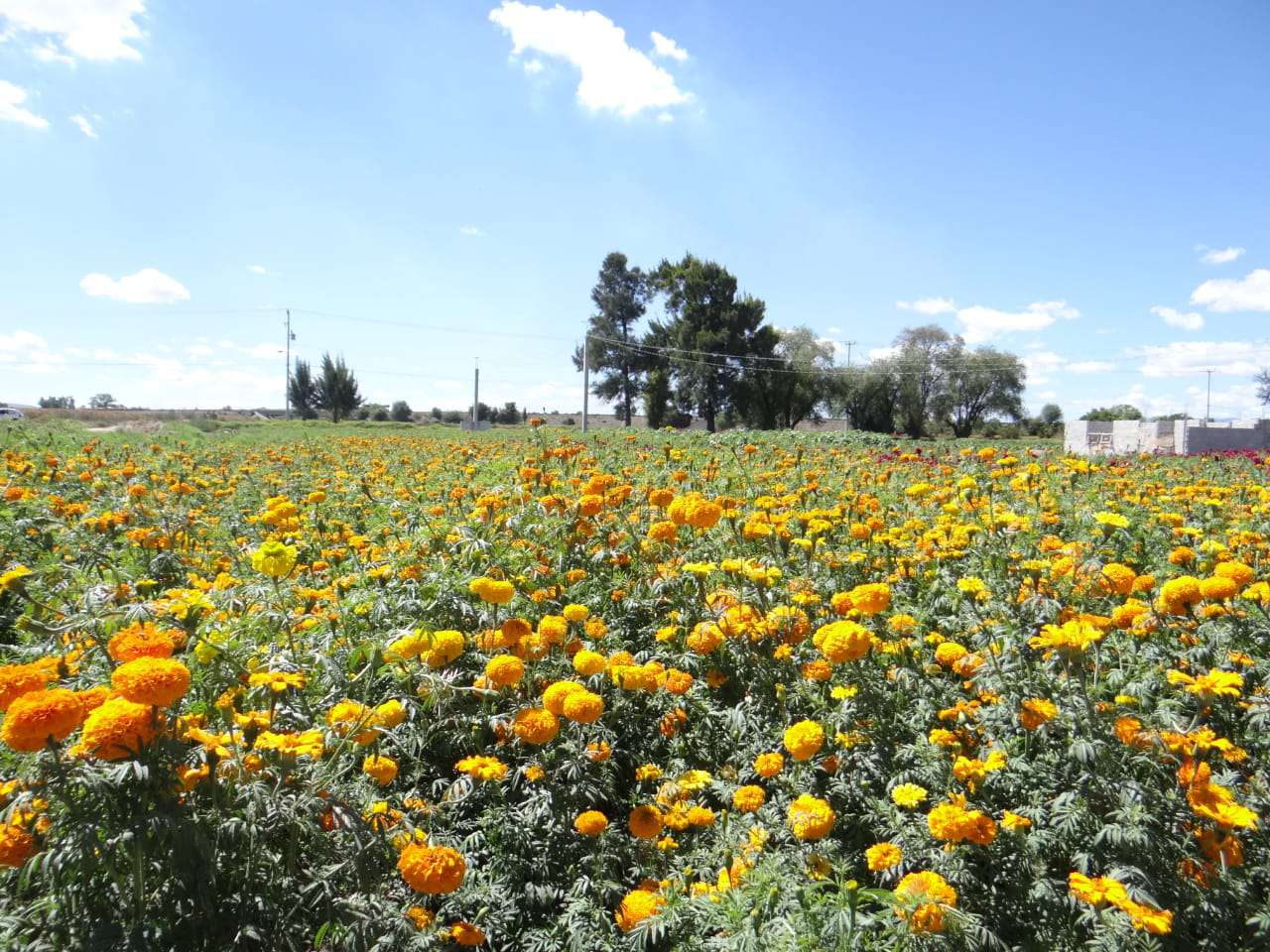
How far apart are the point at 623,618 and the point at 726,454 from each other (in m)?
4.21

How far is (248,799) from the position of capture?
1.53m

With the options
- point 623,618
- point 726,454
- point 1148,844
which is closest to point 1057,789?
point 1148,844

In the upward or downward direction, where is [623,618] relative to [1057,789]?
upward

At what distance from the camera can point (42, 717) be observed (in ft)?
4.00

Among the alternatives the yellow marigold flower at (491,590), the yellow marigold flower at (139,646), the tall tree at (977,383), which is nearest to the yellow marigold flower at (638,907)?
the yellow marigold flower at (491,590)

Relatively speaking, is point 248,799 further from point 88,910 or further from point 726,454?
point 726,454

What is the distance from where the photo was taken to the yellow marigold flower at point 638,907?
1.77 metres

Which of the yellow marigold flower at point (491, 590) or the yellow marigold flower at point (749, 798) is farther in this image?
the yellow marigold flower at point (491, 590)

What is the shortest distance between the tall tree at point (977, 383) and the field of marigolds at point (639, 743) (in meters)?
51.7

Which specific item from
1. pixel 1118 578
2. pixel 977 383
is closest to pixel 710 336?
pixel 977 383

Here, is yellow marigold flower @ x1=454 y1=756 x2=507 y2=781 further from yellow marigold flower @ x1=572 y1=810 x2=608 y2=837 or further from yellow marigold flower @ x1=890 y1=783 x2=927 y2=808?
yellow marigold flower @ x1=890 y1=783 x2=927 y2=808

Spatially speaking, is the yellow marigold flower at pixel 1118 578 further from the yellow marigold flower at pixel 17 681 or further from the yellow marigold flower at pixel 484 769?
the yellow marigold flower at pixel 17 681

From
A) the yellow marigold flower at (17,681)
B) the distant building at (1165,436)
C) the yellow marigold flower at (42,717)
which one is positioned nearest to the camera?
the yellow marigold flower at (42,717)

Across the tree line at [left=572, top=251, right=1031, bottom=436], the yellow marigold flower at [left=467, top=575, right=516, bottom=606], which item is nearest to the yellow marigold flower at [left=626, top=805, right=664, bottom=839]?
the yellow marigold flower at [left=467, top=575, right=516, bottom=606]
